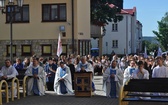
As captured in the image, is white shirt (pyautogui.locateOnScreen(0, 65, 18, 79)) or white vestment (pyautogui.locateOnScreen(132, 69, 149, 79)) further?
white shirt (pyautogui.locateOnScreen(0, 65, 18, 79))

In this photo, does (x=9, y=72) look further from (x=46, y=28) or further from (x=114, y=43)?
(x=114, y=43)

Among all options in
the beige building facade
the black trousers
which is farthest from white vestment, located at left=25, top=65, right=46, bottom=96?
the beige building facade

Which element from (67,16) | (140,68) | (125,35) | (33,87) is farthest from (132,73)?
(125,35)

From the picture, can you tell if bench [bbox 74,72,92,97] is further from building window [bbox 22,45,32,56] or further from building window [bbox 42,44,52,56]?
building window [bbox 22,45,32,56]

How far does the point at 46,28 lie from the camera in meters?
32.6

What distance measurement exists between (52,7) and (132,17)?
5514 cm

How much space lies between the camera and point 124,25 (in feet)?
255

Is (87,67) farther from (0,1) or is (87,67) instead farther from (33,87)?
(0,1)

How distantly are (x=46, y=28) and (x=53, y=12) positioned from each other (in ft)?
4.64

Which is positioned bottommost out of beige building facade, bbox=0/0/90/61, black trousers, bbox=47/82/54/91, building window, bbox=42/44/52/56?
black trousers, bbox=47/82/54/91

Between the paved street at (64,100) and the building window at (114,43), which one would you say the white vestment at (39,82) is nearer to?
the paved street at (64,100)

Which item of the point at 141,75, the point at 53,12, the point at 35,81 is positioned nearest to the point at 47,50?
Result: the point at 53,12

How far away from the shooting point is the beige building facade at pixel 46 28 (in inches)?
1268

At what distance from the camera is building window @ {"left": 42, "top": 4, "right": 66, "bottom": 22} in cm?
3241
